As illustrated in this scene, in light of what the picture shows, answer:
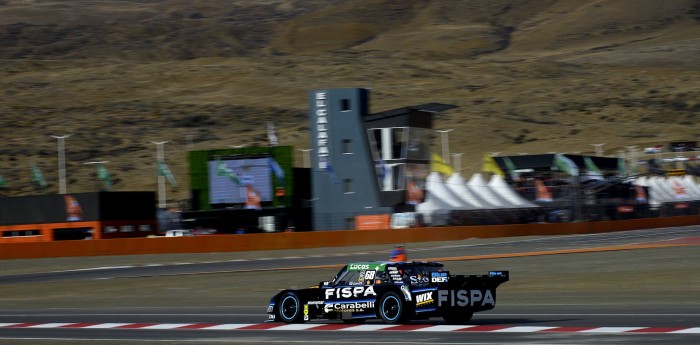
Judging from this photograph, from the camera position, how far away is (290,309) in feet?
70.1

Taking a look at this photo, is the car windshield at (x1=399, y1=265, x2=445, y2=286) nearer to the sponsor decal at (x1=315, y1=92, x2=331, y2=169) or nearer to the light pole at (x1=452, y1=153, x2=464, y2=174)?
the sponsor decal at (x1=315, y1=92, x2=331, y2=169)

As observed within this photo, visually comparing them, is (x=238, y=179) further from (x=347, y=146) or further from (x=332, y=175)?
(x=347, y=146)

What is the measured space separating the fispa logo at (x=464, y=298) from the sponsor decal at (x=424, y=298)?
0.16m

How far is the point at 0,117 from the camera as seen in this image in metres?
131

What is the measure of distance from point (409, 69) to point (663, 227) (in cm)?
10272

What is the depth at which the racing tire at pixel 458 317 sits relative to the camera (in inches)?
790

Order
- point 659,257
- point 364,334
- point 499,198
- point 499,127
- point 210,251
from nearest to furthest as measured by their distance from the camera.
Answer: point 364,334
point 659,257
point 210,251
point 499,198
point 499,127

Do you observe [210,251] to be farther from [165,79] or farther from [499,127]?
[165,79]

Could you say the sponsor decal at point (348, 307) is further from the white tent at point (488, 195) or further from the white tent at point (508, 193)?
the white tent at point (508, 193)

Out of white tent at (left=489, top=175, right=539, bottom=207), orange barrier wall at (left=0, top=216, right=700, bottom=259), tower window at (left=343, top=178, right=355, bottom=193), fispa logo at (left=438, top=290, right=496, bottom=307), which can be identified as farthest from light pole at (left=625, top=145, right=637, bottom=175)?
fispa logo at (left=438, top=290, right=496, bottom=307)

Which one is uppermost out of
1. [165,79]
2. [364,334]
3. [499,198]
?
[165,79]

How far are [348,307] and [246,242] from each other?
1307 inches

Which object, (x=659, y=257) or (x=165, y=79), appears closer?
(x=659, y=257)

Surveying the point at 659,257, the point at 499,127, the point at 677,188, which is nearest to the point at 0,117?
the point at 499,127
